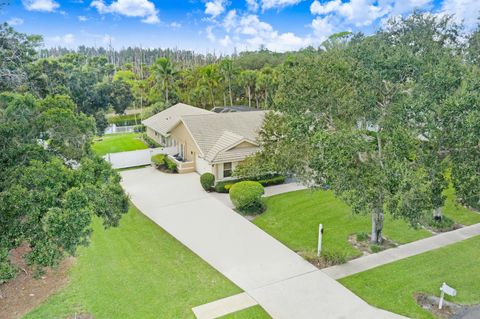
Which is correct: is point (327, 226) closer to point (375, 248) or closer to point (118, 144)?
point (375, 248)

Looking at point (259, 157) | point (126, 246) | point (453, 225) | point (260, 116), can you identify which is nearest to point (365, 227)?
point (453, 225)

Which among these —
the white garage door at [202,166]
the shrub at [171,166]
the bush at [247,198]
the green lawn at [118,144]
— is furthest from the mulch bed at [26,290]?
the green lawn at [118,144]

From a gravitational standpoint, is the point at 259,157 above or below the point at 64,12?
below

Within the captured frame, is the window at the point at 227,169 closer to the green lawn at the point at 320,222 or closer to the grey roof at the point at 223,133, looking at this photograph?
the grey roof at the point at 223,133

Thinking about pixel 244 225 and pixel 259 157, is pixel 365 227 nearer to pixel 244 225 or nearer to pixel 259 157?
pixel 244 225

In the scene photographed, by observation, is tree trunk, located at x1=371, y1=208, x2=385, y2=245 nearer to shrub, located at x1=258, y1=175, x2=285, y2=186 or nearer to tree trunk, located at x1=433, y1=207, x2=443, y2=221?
tree trunk, located at x1=433, y1=207, x2=443, y2=221

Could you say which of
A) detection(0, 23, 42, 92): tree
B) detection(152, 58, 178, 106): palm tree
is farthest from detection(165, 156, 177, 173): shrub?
detection(152, 58, 178, 106): palm tree

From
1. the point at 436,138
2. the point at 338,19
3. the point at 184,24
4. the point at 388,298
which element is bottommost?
the point at 388,298

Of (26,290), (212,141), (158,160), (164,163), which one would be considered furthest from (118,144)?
(26,290)
